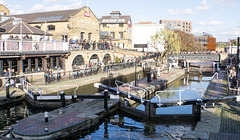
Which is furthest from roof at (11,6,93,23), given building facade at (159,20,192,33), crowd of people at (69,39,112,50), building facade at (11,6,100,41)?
building facade at (159,20,192,33)

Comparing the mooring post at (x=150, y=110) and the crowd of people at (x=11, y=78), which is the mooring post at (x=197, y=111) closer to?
the mooring post at (x=150, y=110)

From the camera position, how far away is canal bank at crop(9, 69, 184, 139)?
1072cm

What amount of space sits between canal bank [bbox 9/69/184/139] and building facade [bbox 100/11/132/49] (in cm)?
5018

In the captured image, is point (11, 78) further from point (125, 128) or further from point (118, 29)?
point (118, 29)

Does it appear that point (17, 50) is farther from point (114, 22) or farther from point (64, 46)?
point (114, 22)

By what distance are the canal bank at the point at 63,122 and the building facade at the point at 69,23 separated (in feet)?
78.4

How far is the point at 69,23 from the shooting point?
38219 mm

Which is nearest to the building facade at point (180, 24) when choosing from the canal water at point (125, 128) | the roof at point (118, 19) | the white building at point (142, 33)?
the white building at point (142, 33)

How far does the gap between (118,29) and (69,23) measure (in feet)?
97.4

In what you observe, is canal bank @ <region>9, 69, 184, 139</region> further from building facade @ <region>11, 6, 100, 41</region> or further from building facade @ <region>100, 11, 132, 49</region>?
building facade @ <region>100, 11, 132, 49</region>

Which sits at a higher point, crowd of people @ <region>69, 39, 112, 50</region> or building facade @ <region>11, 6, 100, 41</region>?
building facade @ <region>11, 6, 100, 41</region>

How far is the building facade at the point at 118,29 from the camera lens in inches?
→ 2576

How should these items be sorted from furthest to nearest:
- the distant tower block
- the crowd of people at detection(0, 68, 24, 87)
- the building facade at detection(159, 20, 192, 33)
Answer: the building facade at detection(159, 20, 192, 33) → the distant tower block → the crowd of people at detection(0, 68, 24, 87)

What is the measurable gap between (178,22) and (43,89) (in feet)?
517
